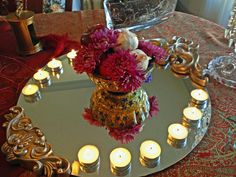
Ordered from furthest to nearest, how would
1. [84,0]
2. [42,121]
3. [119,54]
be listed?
[84,0], [42,121], [119,54]

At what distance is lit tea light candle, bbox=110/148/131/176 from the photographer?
63 centimetres

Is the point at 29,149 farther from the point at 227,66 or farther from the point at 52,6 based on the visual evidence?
the point at 52,6

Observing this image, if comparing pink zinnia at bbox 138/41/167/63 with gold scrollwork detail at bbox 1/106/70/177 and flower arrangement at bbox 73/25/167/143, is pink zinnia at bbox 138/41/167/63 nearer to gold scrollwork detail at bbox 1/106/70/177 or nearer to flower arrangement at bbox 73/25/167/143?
flower arrangement at bbox 73/25/167/143

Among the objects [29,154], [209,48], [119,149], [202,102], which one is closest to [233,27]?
[209,48]

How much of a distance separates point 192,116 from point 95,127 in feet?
0.83

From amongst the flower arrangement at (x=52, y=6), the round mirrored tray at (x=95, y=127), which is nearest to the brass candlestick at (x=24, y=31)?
the round mirrored tray at (x=95, y=127)

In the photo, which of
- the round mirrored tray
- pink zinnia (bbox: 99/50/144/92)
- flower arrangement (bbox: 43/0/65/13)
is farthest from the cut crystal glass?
flower arrangement (bbox: 43/0/65/13)

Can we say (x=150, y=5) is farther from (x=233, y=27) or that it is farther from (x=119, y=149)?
(x=119, y=149)

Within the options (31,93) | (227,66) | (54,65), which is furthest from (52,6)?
(227,66)

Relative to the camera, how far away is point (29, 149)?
2.19 feet

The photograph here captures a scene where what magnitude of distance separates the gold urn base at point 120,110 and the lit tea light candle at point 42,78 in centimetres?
24

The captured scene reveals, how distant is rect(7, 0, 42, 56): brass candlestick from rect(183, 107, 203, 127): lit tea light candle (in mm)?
585

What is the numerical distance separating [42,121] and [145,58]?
0.33 metres

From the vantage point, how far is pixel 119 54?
64 cm
